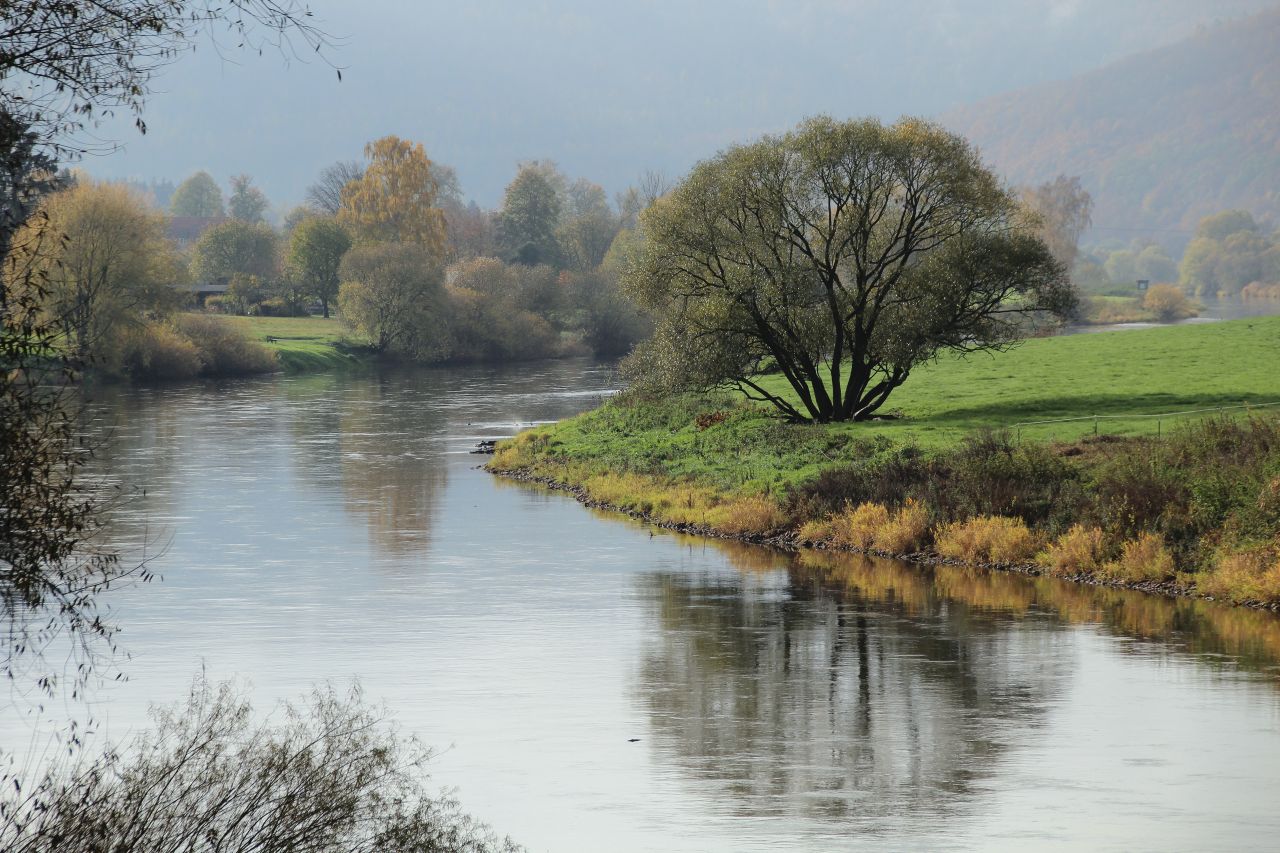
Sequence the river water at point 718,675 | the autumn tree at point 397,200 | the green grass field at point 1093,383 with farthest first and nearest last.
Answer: the autumn tree at point 397,200
the green grass field at point 1093,383
the river water at point 718,675

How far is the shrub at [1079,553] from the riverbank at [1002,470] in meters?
0.04

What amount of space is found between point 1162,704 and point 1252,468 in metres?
12.0

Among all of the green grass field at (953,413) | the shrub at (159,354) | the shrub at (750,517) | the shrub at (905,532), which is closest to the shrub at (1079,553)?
the shrub at (905,532)

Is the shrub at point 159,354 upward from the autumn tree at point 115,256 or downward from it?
downward

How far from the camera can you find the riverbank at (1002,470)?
1318 inches

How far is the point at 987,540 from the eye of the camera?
36.9m

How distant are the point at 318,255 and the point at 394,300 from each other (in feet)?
77.5

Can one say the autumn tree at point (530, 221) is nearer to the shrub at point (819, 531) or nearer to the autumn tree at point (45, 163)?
the shrub at point (819, 531)

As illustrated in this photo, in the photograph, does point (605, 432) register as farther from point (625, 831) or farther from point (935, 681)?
point (625, 831)

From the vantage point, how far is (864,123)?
49.0 metres

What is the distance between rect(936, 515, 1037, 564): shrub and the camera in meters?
36.3

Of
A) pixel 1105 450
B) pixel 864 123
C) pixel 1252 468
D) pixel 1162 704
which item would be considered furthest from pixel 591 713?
pixel 864 123

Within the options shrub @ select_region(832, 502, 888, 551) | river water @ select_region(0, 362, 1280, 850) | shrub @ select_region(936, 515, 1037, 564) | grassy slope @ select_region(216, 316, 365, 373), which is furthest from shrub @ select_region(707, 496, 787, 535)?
grassy slope @ select_region(216, 316, 365, 373)

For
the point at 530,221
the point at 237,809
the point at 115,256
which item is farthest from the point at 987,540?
the point at 530,221
